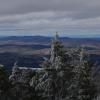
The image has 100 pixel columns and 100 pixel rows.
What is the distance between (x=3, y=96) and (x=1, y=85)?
254 centimetres

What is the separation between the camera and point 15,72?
38.9m

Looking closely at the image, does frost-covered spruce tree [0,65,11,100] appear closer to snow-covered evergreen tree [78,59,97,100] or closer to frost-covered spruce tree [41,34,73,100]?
frost-covered spruce tree [41,34,73,100]

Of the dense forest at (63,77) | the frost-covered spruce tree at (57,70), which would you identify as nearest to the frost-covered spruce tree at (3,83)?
the dense forest at (63,77)

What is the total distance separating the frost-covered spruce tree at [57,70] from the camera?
110 ft

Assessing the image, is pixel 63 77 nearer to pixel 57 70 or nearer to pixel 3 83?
pixel 57 70

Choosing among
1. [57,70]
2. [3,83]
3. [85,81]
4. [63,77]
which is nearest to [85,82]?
[85,81]

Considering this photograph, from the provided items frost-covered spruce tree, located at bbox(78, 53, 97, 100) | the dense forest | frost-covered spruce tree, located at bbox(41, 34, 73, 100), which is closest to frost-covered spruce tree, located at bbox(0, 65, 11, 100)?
the dense forest

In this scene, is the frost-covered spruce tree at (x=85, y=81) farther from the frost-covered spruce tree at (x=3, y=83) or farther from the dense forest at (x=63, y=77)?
the frost-covered spruce tree at (x=3, y=83)

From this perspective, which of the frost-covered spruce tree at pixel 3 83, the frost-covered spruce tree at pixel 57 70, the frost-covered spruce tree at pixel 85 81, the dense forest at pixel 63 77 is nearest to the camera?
the frost-covered spruce tree at pixel 57 70

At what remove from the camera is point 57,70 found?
112 feet

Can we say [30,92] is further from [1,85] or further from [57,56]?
[57,56]

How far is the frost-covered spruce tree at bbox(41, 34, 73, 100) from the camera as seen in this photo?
3356cm

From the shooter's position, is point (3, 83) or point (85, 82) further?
point (3, 83)

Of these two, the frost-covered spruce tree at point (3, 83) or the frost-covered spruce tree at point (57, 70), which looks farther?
the frost-covered spruce tree at point (3, 83)
